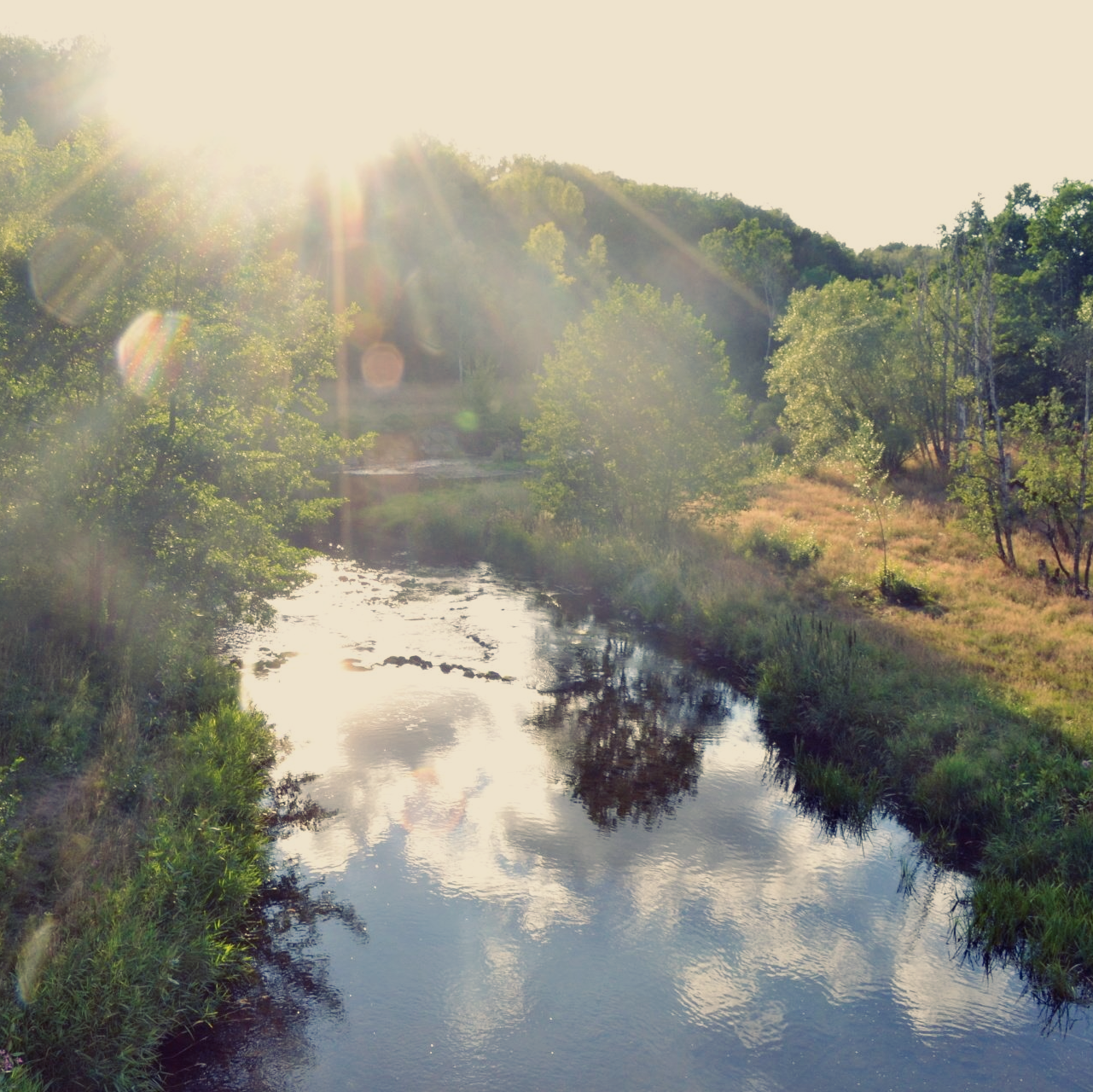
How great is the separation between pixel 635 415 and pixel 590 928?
83.2 ft

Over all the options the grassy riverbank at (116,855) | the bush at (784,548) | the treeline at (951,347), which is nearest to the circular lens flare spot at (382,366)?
the treeline at (951,347)

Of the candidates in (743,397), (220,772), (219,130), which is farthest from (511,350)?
(220,772)

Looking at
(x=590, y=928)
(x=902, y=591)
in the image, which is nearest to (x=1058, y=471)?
(x=902, y=591)

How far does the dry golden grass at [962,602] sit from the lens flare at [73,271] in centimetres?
1912

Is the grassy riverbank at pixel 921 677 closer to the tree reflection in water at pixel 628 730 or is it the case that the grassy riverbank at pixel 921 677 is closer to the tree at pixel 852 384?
the tree reflection in water at pixel 628 730

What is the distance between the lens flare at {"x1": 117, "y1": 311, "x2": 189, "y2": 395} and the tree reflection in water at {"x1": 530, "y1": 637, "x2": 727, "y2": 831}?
10.7 m

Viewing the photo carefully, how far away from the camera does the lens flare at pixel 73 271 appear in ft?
52.0

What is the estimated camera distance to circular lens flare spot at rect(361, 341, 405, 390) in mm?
77500

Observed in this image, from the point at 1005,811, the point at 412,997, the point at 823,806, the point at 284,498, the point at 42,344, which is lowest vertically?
the point at 412,997

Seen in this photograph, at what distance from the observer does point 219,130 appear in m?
17.4

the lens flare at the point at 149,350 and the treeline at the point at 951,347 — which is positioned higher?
the treeline at the point at 951,347

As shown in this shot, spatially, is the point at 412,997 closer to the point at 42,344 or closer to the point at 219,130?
the point at 42,344

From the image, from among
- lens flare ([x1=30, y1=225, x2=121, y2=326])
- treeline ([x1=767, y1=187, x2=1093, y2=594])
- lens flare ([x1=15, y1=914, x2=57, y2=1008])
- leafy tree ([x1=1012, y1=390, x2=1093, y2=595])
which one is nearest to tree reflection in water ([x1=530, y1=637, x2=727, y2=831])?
lens flare ([x1=15, y1=914, x2=57, y2=1008])

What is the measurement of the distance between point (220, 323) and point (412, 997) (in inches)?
487
